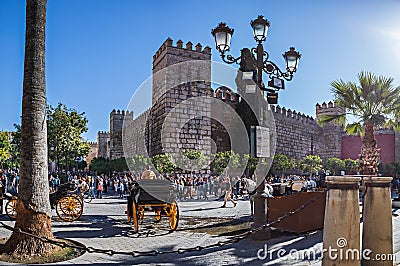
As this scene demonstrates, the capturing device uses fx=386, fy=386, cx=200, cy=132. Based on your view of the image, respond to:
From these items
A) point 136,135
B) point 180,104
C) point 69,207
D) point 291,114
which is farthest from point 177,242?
point 291,114

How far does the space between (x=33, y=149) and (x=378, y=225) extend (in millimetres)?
4357

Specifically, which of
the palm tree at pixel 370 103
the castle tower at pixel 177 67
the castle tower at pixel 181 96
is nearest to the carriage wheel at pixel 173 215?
the palm tree at pixel 370 103

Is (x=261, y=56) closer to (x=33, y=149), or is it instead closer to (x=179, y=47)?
(x=33, y=149)

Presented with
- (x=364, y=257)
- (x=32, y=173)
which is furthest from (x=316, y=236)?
(x=32, y=173)

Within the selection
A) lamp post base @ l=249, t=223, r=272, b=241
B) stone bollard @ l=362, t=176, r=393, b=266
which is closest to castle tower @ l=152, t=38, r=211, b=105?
lamp post base @ l=249, t=223, r=272, b=241

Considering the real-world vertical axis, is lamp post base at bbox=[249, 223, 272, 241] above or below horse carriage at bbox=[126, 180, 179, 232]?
below

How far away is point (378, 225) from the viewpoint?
3.99 metres

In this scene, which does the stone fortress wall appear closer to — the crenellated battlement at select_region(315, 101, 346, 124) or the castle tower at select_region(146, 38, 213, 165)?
the castle tower at select_region(146, 38, 213, 165)

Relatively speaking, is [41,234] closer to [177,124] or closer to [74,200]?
[74,200]

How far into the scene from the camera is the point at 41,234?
516 centimetres

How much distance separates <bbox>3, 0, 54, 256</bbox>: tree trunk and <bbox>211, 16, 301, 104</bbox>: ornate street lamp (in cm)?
311

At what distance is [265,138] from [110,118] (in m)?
32.6

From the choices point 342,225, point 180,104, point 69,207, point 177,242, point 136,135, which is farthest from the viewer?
point 136,135

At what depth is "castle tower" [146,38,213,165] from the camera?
2222 cm
